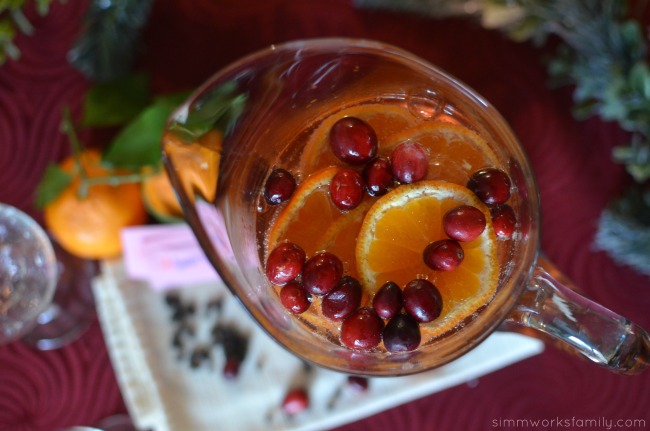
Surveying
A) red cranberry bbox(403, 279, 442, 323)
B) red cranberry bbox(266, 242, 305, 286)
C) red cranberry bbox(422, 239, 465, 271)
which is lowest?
red cranberry bbox(266, 242, 305, 286)

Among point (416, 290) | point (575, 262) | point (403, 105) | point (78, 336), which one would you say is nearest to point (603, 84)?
point (575, 262)

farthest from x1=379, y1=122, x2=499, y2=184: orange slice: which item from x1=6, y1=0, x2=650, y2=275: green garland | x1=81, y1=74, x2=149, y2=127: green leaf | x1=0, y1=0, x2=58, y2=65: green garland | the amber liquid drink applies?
x1=0, y1=0, x2=58, y2=65: green garland

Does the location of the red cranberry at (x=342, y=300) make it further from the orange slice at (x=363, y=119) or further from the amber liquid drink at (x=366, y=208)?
the orange slice at (x=363, y=119)

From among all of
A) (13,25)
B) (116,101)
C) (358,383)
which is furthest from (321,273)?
(13,25)

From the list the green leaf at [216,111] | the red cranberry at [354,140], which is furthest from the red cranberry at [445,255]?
the green leaf at [216,111]

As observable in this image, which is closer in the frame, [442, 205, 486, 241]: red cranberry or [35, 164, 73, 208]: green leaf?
[442, 205, 486, 241]: red cranberry

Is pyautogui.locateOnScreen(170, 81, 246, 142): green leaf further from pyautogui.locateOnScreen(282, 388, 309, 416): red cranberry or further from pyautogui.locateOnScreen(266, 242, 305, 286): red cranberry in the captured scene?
pyautogui.locateOnScreen(282, 388, 309, 416): red cranberry

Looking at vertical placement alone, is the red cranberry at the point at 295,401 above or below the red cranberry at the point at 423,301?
below
